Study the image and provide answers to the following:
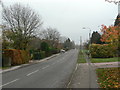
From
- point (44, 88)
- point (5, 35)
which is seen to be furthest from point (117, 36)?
point (5, 35)

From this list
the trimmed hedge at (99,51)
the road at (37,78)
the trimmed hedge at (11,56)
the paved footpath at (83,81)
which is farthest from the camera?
the trimmed hedge at (99,51)

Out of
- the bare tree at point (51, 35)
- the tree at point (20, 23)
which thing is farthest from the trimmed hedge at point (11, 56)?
the bare tree at point (51, 35)

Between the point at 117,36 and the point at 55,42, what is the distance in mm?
69786

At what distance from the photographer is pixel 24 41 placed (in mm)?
32375

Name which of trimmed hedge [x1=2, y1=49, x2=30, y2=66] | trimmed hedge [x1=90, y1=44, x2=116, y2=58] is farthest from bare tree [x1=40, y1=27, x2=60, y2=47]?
trimmed hedge [x1=2, y1=49, x2=30, y2=66]

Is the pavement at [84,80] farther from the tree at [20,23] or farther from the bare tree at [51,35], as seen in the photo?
the bare tree at [51,35]

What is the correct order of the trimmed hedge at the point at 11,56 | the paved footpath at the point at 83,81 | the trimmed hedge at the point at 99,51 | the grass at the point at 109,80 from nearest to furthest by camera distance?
the grass at the point at 109,80 < the paved footpath at the point at 83,81 < the trimmed hedge at the point at 11,56 < the trimmed hedge at the point at 99,51

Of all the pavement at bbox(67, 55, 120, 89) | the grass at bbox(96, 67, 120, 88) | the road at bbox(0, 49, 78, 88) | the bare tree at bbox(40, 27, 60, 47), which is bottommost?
the road at bbox(0, 49, 78, 88)

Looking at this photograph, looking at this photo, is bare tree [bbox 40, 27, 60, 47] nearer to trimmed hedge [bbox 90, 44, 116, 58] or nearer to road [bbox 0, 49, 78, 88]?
trimmed hedge [bbox 90, 44, 116, 58]

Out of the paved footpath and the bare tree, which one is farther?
the bare tree

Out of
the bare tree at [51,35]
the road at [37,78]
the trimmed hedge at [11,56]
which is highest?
the bare tree at [51,35]

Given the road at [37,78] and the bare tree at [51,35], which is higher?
the bare tree at [51,35]

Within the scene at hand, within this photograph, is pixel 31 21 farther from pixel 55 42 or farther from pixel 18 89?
pixel 55 42

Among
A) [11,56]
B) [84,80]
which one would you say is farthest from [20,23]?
[84,80]
